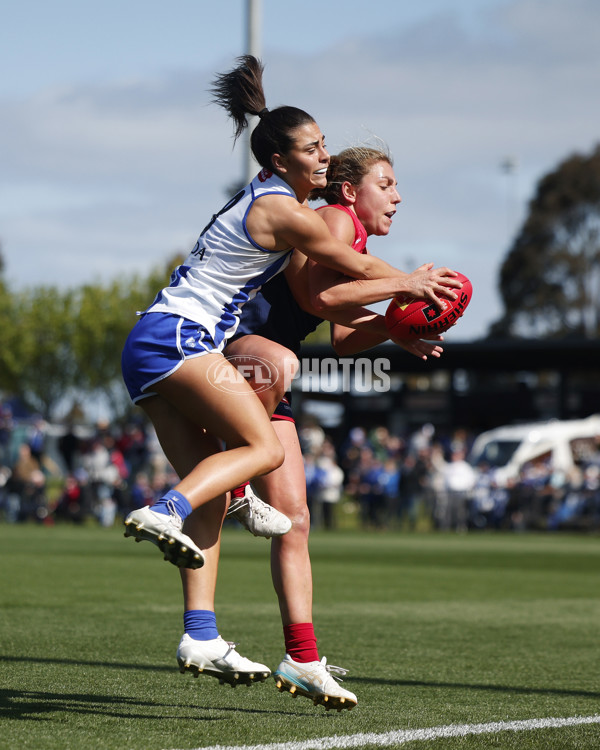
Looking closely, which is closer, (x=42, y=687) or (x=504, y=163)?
(x=42, y=687)

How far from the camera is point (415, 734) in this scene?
419 centimetres

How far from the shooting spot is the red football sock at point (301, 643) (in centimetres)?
473

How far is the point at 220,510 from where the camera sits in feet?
15.8

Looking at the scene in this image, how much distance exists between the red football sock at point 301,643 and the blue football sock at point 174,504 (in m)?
0.83

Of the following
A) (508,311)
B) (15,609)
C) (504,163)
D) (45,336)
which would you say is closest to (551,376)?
(508,311)

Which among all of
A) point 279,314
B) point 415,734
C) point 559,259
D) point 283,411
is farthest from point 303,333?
point 559,259

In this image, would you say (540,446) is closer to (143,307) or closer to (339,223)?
(339,223)

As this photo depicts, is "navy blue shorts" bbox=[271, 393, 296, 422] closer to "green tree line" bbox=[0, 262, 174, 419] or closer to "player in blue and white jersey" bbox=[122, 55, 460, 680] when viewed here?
"player in blue and white jersey" bbox=[122, 55, 460, 680]

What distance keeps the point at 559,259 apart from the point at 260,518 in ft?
177

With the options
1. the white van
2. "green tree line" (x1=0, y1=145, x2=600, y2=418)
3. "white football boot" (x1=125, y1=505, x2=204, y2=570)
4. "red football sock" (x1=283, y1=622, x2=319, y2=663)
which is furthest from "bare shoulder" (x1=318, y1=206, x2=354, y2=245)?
"green tree line" (x1=0, y1=145, x2=600, y2=418)

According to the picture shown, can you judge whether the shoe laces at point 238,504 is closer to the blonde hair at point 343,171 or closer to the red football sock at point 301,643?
the red football sock at point 301,643

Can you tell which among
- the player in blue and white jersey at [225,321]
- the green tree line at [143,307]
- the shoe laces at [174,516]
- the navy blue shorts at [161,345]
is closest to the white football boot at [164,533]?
the shoe laces at [174,516]

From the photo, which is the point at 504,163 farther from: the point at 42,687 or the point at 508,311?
the point at 42,687

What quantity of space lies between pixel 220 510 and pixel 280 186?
4.41 feet
